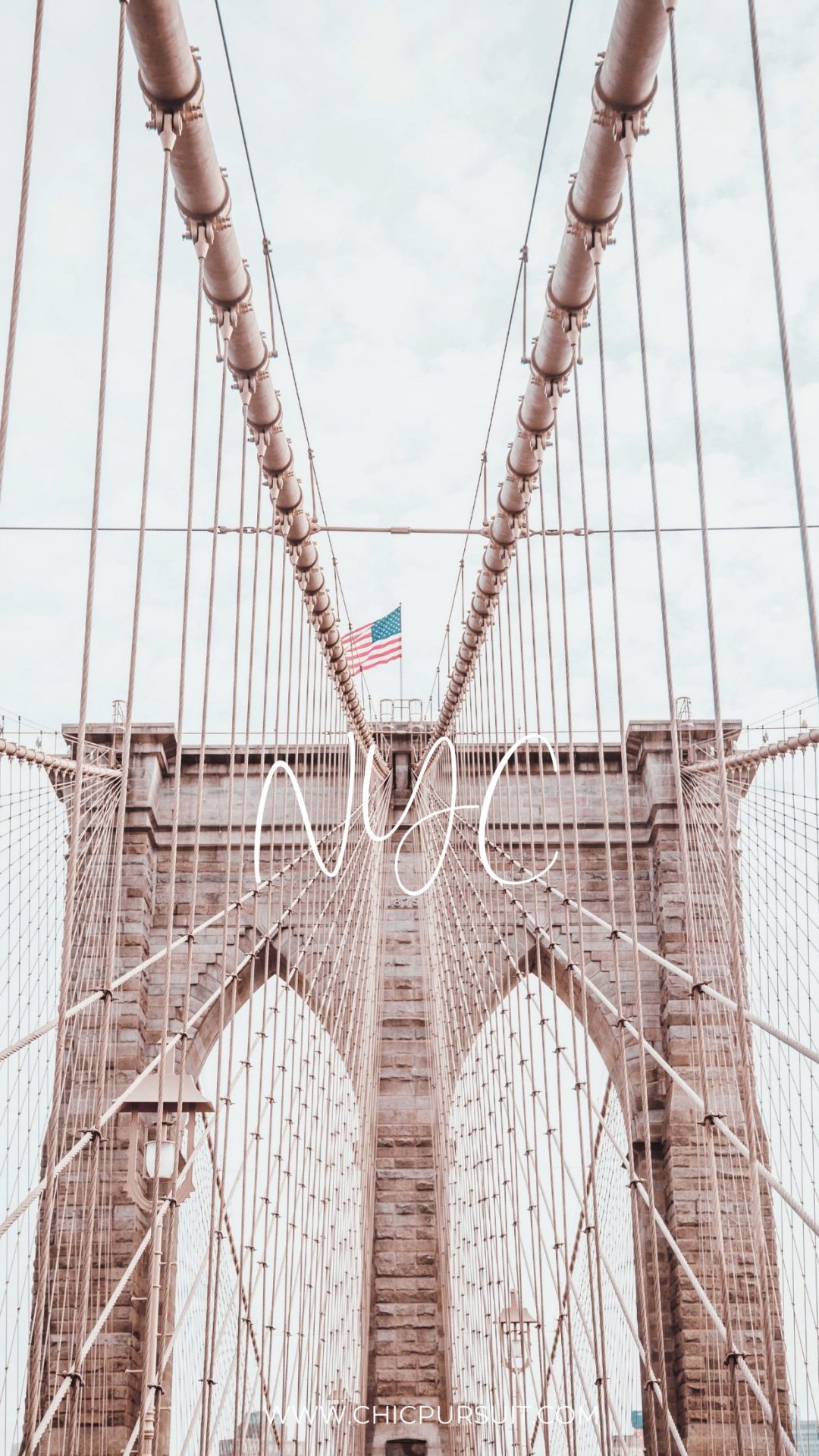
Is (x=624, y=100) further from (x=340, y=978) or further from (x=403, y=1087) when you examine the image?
(x=340, y=978)

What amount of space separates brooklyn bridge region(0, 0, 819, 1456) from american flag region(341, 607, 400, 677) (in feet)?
0.12

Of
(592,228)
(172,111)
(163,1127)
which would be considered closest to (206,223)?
(172,111)

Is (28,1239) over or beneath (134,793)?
beneath

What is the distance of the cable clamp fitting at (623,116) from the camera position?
294 centimetres

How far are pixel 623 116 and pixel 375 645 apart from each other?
8.90 meters

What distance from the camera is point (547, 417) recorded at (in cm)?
482

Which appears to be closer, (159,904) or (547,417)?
(547,417)

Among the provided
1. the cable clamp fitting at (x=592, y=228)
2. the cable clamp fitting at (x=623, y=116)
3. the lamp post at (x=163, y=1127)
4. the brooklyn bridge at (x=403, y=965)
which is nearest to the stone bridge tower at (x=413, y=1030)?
the brooklyn bridge at (x=403, y=965)

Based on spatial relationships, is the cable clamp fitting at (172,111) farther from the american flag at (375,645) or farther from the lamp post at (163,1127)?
the american flag at (375,645)

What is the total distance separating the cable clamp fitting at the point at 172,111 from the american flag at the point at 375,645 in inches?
324

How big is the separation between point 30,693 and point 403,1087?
9.64 meters

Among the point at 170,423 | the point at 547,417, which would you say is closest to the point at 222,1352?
the point at 547,417

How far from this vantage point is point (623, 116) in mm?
2969

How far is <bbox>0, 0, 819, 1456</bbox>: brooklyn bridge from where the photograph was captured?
10.2 feet
